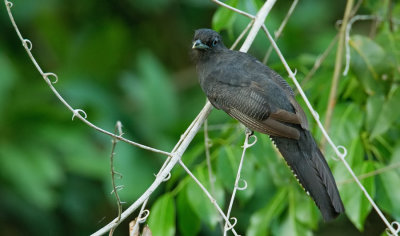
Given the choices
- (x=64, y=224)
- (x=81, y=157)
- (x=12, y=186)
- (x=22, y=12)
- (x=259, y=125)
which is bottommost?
(x=64, y=224)

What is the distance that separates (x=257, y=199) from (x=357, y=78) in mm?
1341

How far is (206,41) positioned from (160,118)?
6.22 ft

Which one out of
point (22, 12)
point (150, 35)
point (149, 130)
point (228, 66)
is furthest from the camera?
point (150, 35)

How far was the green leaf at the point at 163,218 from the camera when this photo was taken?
3.60 m

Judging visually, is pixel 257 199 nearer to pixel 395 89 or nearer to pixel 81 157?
pixel 395 89

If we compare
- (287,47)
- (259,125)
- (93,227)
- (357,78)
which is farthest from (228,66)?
(93,227)

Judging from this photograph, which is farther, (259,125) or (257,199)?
(257,199)

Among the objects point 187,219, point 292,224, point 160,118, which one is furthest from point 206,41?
point 160,118

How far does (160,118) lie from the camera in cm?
579

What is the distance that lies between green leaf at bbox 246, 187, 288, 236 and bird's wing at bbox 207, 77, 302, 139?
0.53 meters

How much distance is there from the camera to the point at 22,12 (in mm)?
6184

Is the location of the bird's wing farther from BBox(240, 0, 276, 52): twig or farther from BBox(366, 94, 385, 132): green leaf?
BBox(366, 94, 385, 132): green leaf

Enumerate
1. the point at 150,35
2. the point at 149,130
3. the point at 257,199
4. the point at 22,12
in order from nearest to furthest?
the point at 257,199 < the point at 149,130 < the point at 22,12 < the point at 150,35

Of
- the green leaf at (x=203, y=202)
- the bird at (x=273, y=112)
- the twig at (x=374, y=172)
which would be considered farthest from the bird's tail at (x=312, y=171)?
the green leaf at (x=203, y=202)
